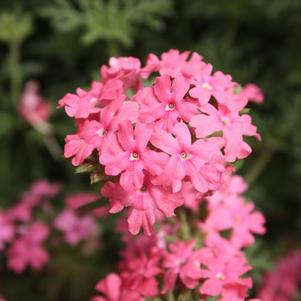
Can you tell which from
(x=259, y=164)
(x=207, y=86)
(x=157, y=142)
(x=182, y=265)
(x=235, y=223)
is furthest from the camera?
(x=259, y=164)

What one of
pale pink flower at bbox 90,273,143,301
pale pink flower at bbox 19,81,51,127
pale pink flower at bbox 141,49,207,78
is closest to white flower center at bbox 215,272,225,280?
pale pink flower at bbox 90,273,143,301

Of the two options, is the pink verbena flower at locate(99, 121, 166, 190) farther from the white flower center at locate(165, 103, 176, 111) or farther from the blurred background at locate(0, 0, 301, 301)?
the blurred background at locate(0, 0, 301, 301)

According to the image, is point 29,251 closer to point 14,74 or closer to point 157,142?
point 14,74

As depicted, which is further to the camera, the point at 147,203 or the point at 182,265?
the point at 182,265

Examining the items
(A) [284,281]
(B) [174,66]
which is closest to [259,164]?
(A) [284,281]

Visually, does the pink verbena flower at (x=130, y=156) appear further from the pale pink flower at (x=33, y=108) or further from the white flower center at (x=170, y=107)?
the pale pink flower at (x=33, y=108)

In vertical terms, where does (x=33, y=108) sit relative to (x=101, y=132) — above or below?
above
